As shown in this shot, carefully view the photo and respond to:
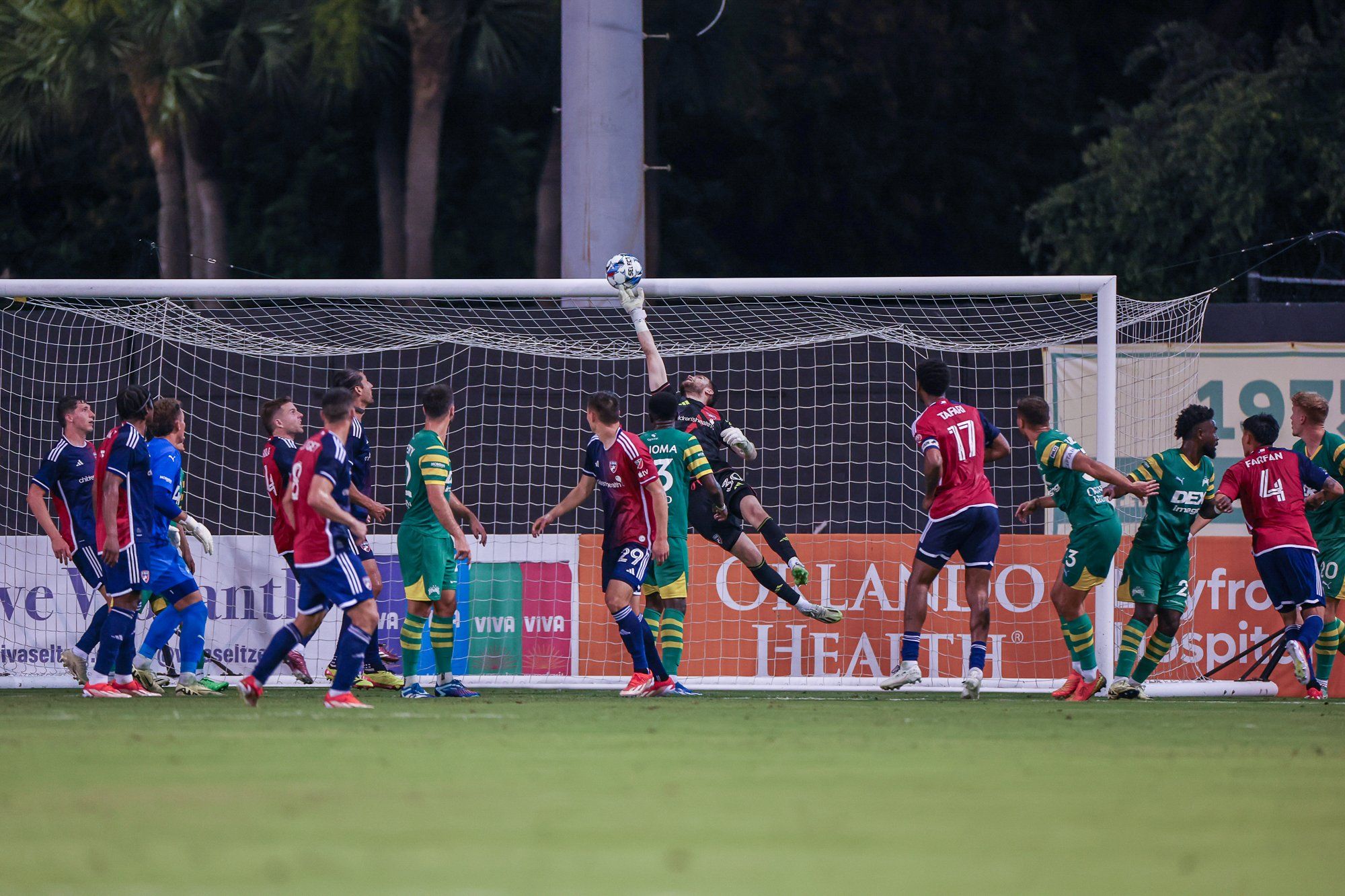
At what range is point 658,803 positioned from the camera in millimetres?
5609

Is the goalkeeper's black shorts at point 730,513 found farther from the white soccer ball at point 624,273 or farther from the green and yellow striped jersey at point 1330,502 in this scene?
the green and yellow striped jersey at point 1330,502

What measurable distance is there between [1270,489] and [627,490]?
14.5 feet

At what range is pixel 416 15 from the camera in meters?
23.5

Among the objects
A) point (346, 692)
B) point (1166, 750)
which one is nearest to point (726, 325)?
point (346, 692)

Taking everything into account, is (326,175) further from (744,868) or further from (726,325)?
(744,868)

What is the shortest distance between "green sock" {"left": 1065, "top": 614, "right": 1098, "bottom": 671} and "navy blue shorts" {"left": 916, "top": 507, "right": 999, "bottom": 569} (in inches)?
27.3

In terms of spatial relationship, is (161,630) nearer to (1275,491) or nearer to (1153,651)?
(1153,651)

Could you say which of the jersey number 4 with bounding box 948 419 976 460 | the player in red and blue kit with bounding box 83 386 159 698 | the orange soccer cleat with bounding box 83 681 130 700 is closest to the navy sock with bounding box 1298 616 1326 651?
the jersey number 4 with bounding box 948 419 976 460

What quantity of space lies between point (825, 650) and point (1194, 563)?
9.18 feet

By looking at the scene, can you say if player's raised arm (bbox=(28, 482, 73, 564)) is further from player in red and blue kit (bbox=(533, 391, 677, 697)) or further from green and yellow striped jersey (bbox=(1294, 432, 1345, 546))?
green and yellow striped jersey (bbox=(1294, 432, 1345, 546))

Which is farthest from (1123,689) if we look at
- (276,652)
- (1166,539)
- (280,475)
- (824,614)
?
(280,475)

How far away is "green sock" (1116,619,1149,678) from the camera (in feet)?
37.2

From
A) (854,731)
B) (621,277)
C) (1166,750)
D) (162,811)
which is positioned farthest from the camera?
(621,277)

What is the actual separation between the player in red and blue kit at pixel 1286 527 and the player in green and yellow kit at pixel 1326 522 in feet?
0.55
